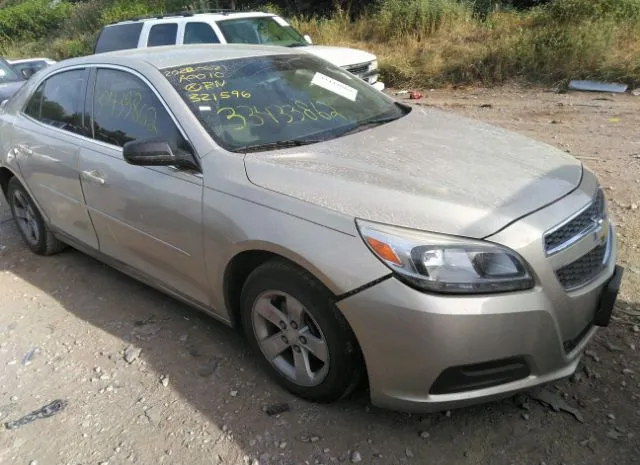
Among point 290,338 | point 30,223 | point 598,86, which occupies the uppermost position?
point 290,338

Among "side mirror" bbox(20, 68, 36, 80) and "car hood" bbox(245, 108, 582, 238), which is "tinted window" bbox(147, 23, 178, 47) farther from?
"car hood" bbox(245, 108, 582, 238)

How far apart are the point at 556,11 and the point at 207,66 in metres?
10.1

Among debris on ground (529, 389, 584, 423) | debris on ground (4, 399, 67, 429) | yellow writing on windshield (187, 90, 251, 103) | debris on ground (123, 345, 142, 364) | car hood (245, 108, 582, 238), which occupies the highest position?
yellow writing on windshield (187, 90, 251, 103)

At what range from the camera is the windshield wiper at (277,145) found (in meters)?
2.97

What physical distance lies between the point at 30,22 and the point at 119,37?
2449 centimetres

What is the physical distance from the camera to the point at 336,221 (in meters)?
2.40

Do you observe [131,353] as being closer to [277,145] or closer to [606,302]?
[277,145]

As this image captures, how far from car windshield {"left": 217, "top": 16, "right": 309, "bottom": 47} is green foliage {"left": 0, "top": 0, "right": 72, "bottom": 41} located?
24.7 meters

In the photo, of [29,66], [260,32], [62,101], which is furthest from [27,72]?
[62,101]

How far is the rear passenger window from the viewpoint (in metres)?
3.96

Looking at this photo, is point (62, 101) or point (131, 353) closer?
point (131, 353)

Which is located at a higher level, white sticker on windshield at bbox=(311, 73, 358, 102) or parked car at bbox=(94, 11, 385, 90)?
white sticker on windshield at bbox=(311, 73, 358, 102)

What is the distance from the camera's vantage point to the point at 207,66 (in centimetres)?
348

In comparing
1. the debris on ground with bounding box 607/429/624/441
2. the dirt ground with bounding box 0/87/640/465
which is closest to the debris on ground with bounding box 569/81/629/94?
the dirt ground with bounding box 0/87/640/465
